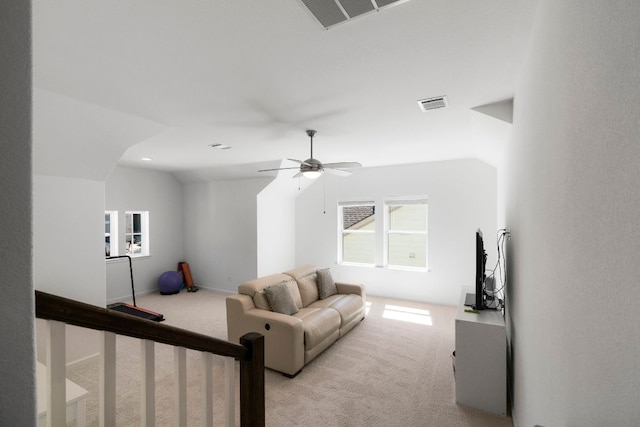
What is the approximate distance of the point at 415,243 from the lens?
19.6 feet

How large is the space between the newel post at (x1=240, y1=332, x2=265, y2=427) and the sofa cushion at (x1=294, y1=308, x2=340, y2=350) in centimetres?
184

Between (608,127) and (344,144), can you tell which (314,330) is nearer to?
(344,144)

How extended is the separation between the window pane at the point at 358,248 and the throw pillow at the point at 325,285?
6.14 ft

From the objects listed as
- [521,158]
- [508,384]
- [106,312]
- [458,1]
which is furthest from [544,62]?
[508,384]

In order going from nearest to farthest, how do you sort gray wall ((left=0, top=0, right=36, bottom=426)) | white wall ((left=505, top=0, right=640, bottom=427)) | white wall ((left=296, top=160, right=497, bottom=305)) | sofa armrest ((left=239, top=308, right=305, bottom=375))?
gray wall ((left=0, top=0, right=36, bottom=426)) < white wall ((left=505, top=0, right=640, bottom=427)) < sofa armrest ((left=239, top=308, right=305, bottom=375)) < white wall ((left=296, top=160, right=497, bottom=305))

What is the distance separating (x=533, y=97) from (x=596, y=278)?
1232 millimetres

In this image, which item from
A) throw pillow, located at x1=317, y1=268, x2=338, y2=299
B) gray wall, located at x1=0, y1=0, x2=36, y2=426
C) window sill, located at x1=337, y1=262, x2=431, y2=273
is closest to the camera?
gray wall, located at x1=0, y1=0, x2=36, y2=426

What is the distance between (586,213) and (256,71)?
6.52 feet

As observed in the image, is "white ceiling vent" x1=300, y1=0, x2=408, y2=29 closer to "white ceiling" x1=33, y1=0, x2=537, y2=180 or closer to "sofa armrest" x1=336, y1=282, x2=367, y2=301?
"white ceiling" x1=33, y1=0, x2=537, y2=180

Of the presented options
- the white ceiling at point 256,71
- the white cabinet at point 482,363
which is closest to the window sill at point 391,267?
the white ceiling at point 256,71

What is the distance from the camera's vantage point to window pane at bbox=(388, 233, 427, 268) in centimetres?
590

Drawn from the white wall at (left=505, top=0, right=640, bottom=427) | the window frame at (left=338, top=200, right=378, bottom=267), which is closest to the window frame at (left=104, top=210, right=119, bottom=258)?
the window frame at (left=338, top=200, right=378, bottom=267)

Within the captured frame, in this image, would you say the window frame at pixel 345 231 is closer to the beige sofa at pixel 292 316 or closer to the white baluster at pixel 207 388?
the beige sofa at pixel 292 316

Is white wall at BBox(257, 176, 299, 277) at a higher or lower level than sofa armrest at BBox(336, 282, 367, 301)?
higher
